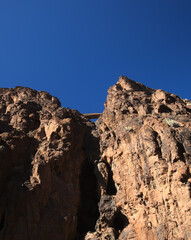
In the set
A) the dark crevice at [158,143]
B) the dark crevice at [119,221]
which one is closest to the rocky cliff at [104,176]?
the dark crevice at [119,221]

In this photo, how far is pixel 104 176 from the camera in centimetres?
2691

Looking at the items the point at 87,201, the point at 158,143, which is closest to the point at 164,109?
the point at 158,143

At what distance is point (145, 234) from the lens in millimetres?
19297

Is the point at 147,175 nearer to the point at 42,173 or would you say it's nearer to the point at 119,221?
the point at 119,221

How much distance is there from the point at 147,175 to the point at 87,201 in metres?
9.16

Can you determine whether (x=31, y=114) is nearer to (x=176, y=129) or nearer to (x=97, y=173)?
(x=97, y=173)

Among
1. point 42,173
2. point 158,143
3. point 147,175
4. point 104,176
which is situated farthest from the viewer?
point 104,176

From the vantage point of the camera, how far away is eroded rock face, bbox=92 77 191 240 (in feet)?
62.1

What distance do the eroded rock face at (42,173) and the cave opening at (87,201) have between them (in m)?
0.23

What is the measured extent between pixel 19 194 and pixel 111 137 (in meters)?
12.9

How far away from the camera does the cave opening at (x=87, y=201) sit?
24.5 metres

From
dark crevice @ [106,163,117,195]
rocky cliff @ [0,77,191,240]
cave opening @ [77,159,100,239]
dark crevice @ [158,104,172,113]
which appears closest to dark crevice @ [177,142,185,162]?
rocky cliff @ [0,77,191,240]

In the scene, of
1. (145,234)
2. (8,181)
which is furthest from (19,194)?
(145,234)

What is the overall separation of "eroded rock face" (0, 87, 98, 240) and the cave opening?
0.77 ft
